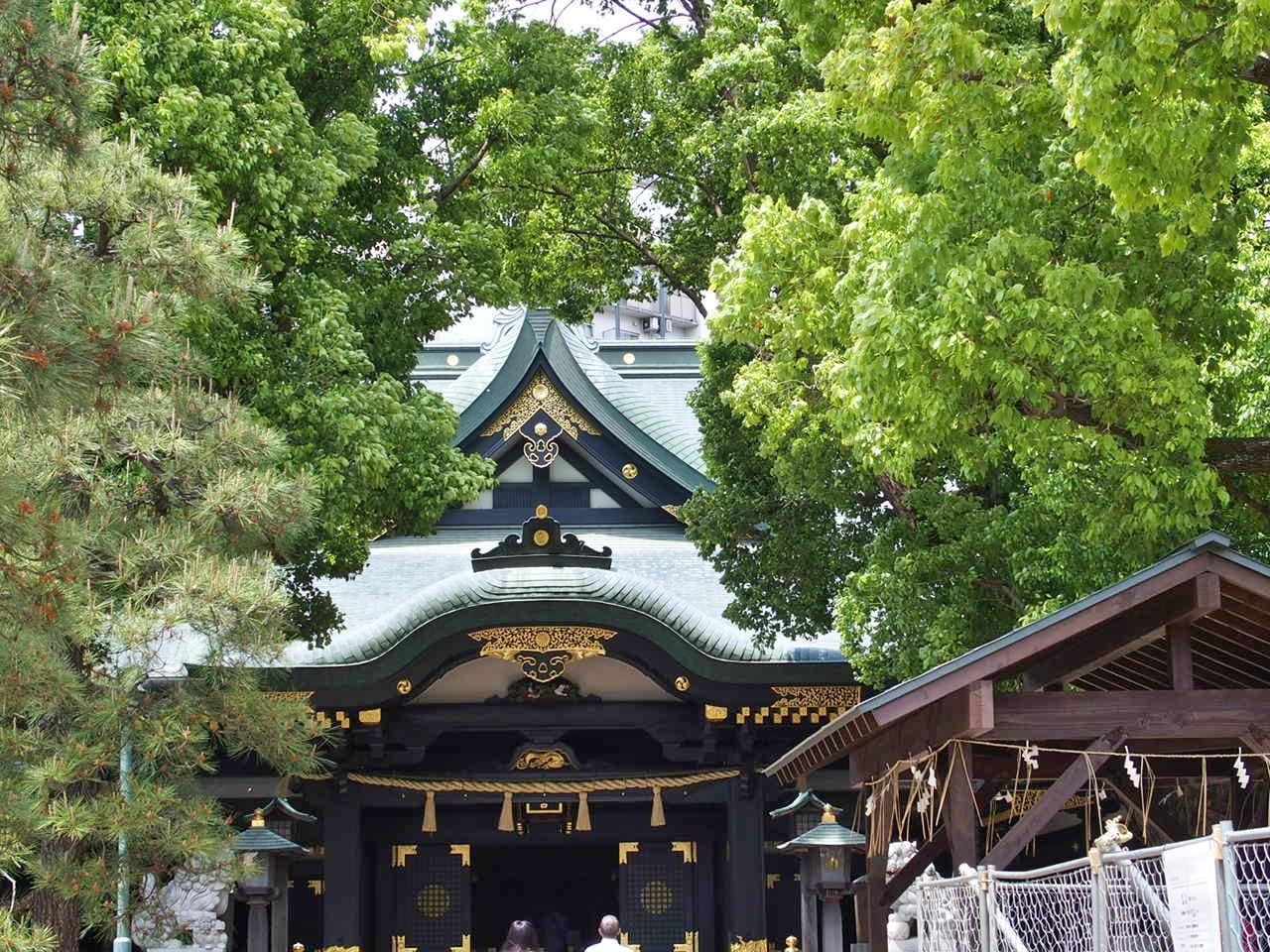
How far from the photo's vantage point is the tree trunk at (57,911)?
364 inches

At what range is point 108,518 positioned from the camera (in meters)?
9.27

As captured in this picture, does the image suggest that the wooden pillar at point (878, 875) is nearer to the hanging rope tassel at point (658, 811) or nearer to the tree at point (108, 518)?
the tree at point (108, 518)

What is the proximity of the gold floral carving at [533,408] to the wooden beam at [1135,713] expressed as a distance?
10.9 metres

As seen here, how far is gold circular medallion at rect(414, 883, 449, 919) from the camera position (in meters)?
17.8

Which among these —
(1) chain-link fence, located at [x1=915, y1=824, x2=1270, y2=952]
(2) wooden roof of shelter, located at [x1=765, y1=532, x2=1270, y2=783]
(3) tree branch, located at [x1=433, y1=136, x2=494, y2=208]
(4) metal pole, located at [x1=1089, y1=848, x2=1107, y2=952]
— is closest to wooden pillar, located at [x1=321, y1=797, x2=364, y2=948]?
(3) tree branch, located at [x1=433, y1=136, x2=494, y2=208]

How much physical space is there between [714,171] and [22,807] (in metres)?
9.60

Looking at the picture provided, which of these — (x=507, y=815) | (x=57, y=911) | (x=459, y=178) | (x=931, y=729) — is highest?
(x=459, y=178)

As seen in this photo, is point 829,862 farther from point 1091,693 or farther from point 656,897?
point 1091,693

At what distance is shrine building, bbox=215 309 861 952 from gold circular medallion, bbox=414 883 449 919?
0.02m

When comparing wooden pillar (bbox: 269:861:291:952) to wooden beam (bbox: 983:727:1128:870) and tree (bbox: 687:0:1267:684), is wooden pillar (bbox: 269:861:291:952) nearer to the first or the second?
tree (bbox: 687:0:1267:684)

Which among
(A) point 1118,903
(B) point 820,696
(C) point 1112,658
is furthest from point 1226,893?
(B) point 820,696

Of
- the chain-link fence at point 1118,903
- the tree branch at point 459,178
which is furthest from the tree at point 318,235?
the chain-link fence at point 1118,903

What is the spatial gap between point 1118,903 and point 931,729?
10.0 ft

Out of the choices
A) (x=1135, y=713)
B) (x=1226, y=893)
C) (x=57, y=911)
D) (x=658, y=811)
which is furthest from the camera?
(x=658, y=811)
